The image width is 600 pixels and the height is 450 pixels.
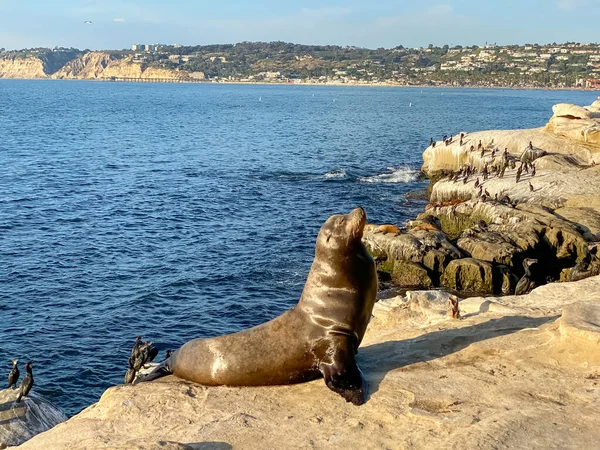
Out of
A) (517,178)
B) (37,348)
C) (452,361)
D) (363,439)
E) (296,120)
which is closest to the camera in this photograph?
(363,439)

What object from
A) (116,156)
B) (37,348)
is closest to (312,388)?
(37,348)

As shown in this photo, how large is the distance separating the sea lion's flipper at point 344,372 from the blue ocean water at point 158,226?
29.4 feet

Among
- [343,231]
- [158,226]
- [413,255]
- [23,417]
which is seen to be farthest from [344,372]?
[158,226]

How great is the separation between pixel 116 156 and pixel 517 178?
3644cm

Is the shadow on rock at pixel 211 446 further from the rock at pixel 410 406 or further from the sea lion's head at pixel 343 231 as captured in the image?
the sea lion's head at pixel 343 231

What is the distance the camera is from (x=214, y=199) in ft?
131

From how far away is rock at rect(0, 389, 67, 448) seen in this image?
12.1 m

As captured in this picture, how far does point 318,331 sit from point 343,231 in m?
1.25

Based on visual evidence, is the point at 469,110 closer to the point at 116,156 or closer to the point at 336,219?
the point at 116,156

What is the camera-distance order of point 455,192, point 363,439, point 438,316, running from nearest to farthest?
point 363,439
point 438,316
point 455,192

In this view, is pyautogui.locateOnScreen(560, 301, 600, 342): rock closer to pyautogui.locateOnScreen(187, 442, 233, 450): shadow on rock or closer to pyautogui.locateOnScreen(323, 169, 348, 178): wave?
pyautogui.locateOnScreen(187, 442, 233, 450): shadow on rock

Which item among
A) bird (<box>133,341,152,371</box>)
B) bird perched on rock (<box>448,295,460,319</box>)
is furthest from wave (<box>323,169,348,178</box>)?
bird perched on rock (<box>448,295,460,319</box>)

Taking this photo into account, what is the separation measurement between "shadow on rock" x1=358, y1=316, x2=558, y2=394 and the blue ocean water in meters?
8.59

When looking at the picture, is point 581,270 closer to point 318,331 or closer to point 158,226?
point 318,331
